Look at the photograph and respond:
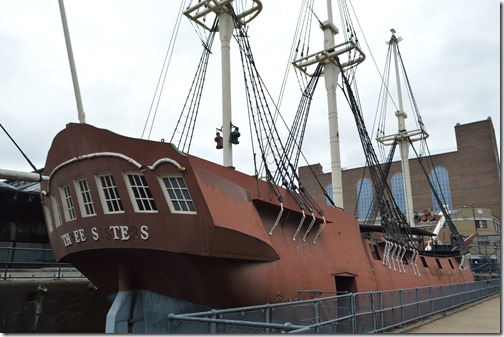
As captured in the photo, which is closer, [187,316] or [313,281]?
[187,316]

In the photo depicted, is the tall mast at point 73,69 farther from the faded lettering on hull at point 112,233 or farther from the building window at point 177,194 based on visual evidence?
the building window at point 177,194

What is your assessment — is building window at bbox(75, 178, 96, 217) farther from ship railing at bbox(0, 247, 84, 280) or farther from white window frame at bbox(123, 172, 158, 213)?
ship railing at bbox(0, 247, 84, 280)

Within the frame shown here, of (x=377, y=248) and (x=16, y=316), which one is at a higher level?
(x=377, y=248)

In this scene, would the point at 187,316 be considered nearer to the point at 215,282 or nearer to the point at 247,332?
the point at 247,332

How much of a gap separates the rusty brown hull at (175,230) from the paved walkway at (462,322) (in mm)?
3110

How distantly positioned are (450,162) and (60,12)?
60.5 m

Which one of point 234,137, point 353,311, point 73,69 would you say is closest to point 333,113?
point 234,137

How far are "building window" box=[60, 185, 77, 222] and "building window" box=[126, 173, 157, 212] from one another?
209 centimetres

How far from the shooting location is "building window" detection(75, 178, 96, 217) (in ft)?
34.4

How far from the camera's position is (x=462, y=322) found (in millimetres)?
13734

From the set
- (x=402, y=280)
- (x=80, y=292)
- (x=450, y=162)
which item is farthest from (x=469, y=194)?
(x=80, y=292)

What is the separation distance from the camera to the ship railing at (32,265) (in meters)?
15.4

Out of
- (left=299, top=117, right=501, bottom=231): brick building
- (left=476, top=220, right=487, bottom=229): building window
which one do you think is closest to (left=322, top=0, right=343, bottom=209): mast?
(left=299, top=117, right=501, bottom=231): brick building

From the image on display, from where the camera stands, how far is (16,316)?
13445 mm
